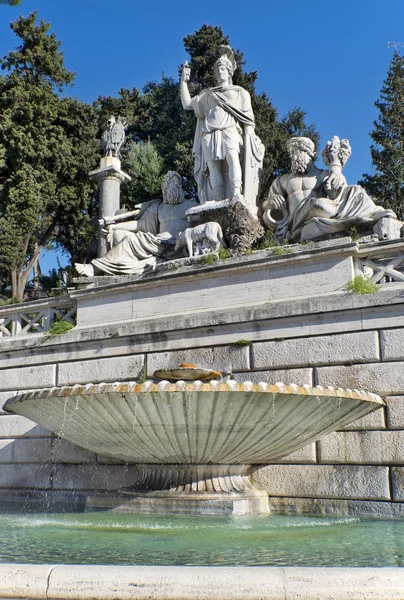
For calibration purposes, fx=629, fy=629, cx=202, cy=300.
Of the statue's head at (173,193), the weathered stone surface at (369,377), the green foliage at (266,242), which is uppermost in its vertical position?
the statue's head at (173,193)

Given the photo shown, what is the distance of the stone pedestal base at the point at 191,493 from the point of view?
295 inches

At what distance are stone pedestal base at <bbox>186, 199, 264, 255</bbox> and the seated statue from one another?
74 cm

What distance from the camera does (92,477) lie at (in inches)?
402

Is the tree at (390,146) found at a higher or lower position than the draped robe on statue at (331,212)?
higher

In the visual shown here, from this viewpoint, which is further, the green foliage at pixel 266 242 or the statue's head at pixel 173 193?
the statue's head at pixel 173 193

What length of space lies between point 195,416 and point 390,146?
82.1ft

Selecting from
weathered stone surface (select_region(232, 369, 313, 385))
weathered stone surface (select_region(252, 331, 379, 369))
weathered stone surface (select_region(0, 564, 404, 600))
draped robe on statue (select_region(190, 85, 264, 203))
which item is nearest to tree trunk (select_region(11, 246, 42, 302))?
draped robe on statue (select_region(190, 85, 264, 203))

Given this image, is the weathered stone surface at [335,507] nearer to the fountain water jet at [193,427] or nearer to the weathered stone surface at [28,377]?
the fountain water jet at [193,427]

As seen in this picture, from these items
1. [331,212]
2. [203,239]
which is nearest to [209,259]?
[203,239]

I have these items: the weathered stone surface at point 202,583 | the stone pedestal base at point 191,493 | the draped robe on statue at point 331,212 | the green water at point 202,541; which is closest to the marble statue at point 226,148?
the draped robe on statue at point 331,212

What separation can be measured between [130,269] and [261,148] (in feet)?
11.7

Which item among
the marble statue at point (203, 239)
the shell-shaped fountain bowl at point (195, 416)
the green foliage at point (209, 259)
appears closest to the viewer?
the shell-shaped fountain bowl at point (195, 416)

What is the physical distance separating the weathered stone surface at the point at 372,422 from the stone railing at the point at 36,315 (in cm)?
574

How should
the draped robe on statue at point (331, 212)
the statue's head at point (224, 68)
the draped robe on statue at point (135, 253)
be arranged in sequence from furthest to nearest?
the statue's head at point (224, 68) < the draped robe on statue at point (135, 253) < the draped robe on statue at point (331, 212)
